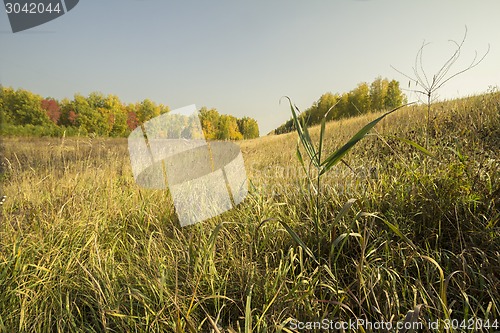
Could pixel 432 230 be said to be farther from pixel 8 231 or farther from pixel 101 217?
pixel 8 231

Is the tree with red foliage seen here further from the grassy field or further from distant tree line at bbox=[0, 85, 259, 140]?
the grassy field

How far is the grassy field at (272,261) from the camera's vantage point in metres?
1.15

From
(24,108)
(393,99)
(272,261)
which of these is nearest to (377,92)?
(393,99)

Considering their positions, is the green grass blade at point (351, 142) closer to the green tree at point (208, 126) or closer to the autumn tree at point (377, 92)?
the green tree at point (208, 126)

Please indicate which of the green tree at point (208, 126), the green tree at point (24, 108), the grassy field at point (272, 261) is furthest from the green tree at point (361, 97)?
the green tree at point (24, 108)

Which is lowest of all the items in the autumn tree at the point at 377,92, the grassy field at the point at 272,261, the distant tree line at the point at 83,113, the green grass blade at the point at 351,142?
the grassy field at the point at 272,261

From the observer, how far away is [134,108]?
46.0 m

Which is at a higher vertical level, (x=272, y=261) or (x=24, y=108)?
(x=24, y=108)

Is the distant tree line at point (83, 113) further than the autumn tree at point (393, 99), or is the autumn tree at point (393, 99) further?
the distant tree line at point (83, 113)

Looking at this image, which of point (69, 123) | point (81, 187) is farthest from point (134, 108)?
point (81, 187)

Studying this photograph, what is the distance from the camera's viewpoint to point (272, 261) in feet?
5.21

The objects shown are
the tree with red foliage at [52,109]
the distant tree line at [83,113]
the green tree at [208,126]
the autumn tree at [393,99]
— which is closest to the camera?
the green tree at [208,126]

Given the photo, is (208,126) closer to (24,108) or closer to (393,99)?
(393,99)

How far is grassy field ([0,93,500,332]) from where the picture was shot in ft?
3.77
